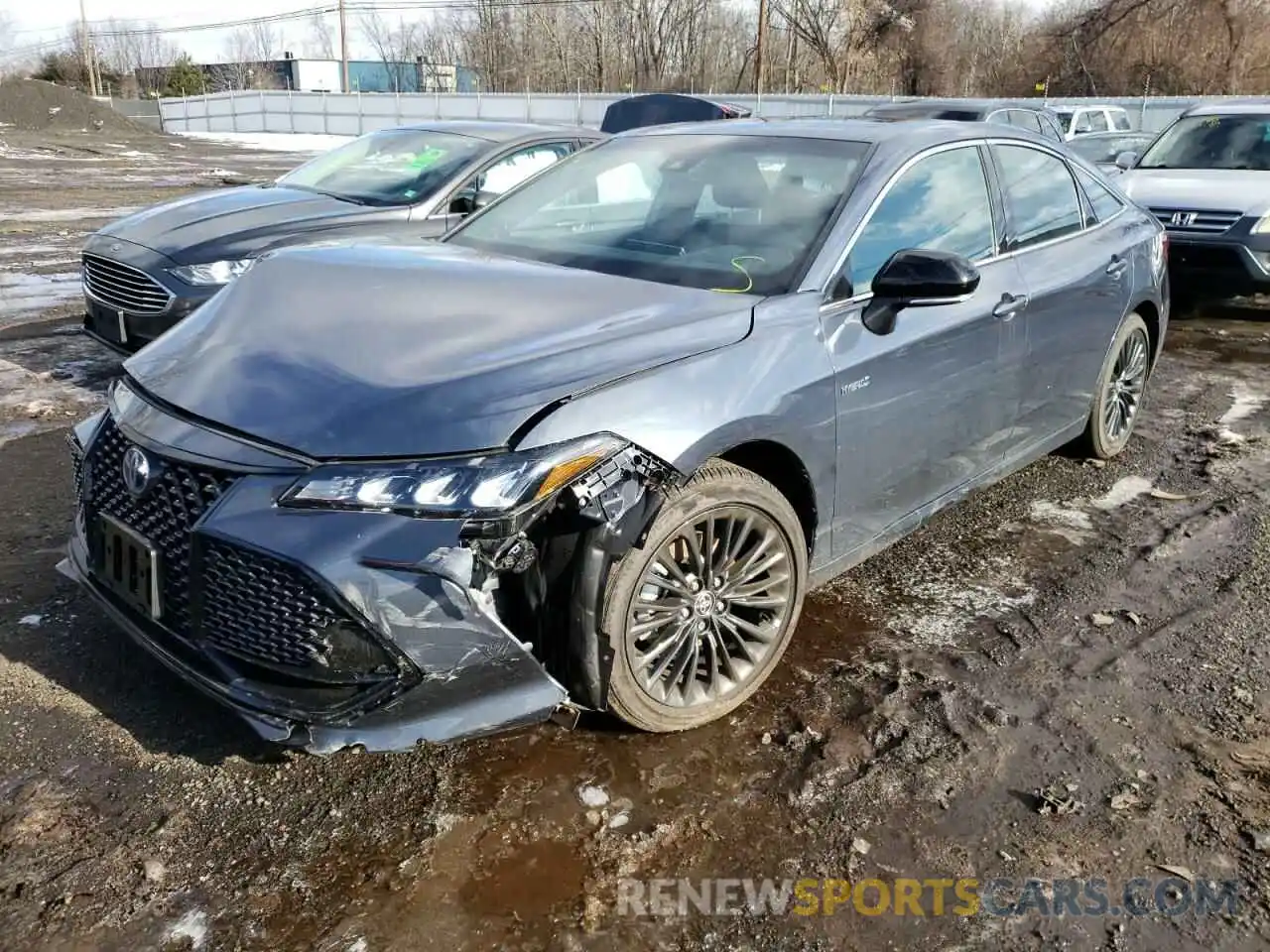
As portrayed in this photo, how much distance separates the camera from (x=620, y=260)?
11.4ft

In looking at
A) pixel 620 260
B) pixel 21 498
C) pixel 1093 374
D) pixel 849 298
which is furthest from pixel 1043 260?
pixel 21 498

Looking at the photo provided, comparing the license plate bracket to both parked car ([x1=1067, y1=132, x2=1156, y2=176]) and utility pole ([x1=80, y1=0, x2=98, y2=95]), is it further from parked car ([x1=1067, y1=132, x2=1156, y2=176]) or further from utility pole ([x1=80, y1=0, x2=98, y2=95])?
utility pole ([x1=80, y1=0, x2=98, y2=95])

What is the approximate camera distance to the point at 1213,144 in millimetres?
9820

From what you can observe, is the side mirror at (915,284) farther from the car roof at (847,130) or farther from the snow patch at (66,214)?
the snow patch at (66,214)

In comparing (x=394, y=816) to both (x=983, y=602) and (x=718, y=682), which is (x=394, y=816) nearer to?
(x=718, y=682)

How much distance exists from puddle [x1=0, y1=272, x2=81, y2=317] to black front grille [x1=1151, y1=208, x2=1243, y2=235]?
9175mm

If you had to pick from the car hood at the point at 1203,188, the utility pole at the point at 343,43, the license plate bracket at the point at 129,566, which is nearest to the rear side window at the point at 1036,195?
the license plate bracket at the point at 129,566

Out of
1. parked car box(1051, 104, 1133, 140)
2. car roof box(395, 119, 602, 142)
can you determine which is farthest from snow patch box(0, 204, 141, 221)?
parked car box(1051, 104, 1133, 140)

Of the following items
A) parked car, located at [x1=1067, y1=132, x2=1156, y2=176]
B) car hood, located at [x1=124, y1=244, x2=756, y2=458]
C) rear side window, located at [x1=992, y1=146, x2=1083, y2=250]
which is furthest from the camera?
parked car, located at [x1=1067, y1=132, x2=1156, y2=176]

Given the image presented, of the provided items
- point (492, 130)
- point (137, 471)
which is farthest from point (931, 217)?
point (492, 130)

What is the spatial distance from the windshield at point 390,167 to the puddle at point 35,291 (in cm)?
260

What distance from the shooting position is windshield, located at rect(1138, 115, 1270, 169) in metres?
9.48

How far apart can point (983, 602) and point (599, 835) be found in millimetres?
1993

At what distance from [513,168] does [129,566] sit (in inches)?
203
